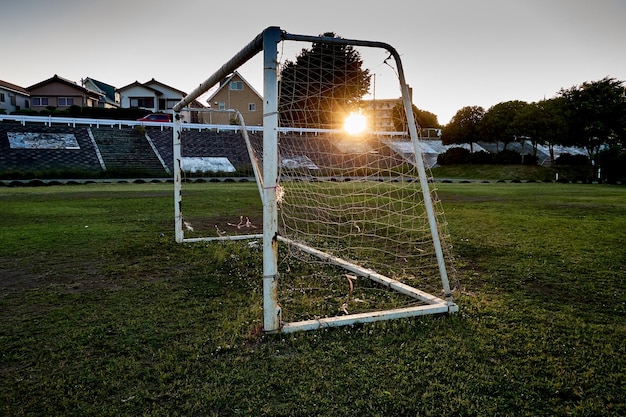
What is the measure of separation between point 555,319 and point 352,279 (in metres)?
2.29

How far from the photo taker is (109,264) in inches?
249

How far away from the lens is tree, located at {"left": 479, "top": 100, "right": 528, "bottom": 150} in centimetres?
3922

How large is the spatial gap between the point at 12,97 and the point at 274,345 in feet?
168

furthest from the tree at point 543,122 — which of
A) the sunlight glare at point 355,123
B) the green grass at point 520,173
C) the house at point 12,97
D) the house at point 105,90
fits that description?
the house at point 12,97

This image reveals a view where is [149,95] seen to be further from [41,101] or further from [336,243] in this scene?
[336,243]

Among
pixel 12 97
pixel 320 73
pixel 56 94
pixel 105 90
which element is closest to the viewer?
pixel 320 73

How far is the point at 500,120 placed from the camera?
1558 inches

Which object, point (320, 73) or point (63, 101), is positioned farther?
point (63, 101)

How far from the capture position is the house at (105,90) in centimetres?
5414

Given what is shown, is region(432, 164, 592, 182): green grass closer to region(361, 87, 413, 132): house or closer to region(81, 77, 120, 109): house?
region(361, 87, 413, 132): house

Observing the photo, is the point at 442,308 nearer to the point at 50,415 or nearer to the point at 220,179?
the point at 50,415

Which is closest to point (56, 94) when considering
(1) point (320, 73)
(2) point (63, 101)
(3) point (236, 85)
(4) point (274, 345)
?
(2) point (63, 101)

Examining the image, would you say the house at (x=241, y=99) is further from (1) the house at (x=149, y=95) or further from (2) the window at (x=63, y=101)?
(2) the window at (x=63, y=101)

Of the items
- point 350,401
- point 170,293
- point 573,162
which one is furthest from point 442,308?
point 573,162
